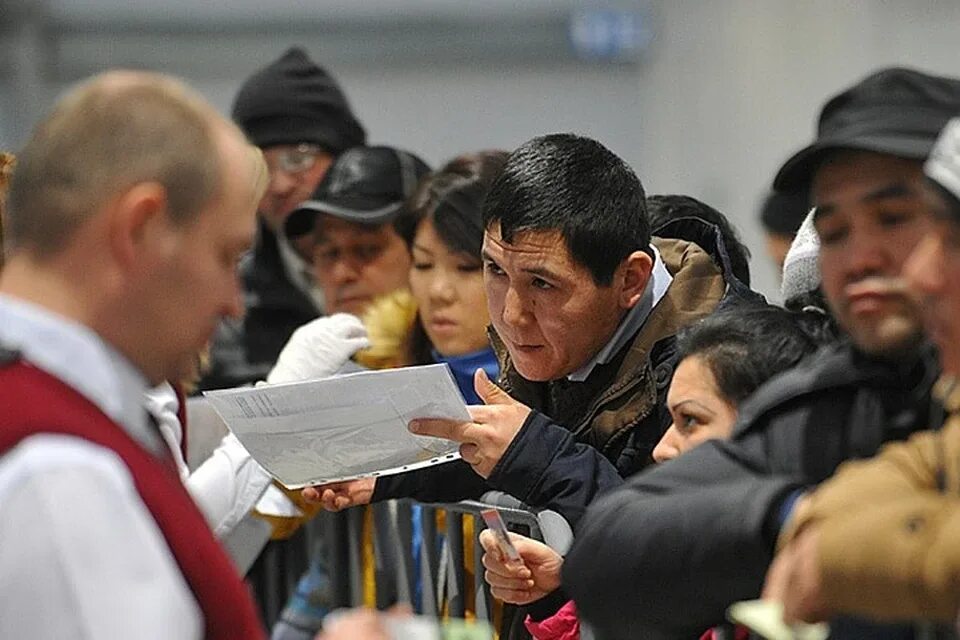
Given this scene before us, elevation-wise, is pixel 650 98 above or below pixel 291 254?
below

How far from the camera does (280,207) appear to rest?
569 centimetres

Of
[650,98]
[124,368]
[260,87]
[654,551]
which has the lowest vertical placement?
[650,98]

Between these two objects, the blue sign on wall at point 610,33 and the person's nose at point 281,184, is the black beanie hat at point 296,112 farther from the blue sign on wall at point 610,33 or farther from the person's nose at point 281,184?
the blue sign on wall at point 610,33

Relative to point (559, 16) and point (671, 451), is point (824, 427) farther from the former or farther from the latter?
point (559, 16)

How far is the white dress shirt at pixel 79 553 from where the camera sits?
6.30ft

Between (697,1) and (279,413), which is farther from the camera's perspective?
(697,1)

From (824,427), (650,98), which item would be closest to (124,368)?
(824,427)

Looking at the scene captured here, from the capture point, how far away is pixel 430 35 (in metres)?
12.8

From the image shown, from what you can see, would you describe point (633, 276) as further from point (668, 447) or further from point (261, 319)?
point (261, 319)

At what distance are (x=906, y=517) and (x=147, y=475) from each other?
2.60 ft

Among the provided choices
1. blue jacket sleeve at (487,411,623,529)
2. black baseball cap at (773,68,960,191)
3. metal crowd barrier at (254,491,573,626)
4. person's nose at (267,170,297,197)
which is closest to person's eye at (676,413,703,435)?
blue jacket sleeve at (487,411,623,529)

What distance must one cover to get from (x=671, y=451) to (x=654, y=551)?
66 cm

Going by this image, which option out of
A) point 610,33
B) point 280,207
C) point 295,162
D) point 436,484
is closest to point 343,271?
point 280,207

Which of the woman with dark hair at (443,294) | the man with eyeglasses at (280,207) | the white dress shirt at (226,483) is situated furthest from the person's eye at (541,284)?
the man with eyeglasses at (280,207)
